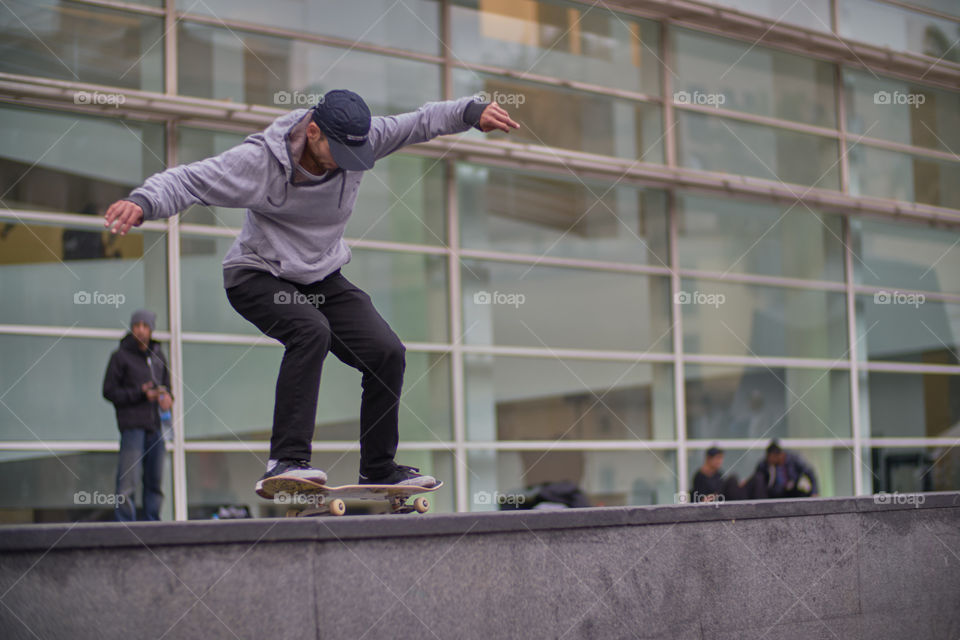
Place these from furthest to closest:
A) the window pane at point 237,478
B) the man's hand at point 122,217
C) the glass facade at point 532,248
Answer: the window pane at point 237,478 → the glass facade at point 532,248 → the man's hand at point 122,217

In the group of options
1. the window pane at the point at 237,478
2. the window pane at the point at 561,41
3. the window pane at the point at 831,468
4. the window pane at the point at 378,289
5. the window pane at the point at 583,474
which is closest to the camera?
the window pane at the point at 237,478

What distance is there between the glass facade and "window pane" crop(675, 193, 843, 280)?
0.12 feet

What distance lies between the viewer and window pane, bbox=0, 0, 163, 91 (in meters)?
8.98

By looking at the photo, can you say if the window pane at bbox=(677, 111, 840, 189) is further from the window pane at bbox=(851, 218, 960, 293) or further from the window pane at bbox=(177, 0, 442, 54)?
the window pane at bbox=(177, 0, 442, 54)

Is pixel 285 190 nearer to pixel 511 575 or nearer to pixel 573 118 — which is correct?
pixel 511 575

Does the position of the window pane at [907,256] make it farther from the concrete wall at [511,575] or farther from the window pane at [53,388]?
the window pane at [53,388]

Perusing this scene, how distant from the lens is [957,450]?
1429cm

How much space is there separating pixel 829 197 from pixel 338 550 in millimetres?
11113

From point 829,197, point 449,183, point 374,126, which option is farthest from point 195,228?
point 829,197

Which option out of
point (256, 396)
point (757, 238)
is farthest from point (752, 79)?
point (256, 396)

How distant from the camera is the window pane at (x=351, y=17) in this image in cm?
1008

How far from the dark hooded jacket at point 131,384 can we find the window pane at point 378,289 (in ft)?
4.27

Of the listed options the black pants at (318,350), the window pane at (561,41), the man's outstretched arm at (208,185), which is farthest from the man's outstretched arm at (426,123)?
the window pane at (561,41)

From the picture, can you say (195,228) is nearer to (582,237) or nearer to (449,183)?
(449,183)
